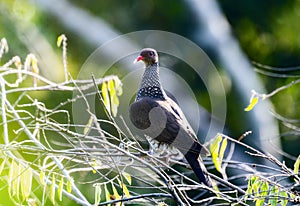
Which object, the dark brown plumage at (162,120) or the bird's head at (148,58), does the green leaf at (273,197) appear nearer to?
the dark brown plumage at (162,120)

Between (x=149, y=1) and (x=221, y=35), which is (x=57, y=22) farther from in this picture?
(x=221, y=35)

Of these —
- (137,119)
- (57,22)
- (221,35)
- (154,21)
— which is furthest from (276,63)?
(137,119)

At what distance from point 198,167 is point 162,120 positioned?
47 centimetres

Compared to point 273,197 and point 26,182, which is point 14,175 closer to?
point 26,182

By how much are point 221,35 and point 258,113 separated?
3.05 ft

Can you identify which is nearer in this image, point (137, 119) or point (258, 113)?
point (137, 119)

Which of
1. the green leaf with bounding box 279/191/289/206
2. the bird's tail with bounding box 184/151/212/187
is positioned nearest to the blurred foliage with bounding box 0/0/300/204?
the bird's tail with bounding box 184/151/212/187

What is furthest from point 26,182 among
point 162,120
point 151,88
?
point 151,88

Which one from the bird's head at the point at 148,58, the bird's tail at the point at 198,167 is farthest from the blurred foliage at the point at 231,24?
the bird's tail at the point at 198,167

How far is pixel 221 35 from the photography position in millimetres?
7137

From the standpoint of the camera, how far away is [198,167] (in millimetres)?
3385

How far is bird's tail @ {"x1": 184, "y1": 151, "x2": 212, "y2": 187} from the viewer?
3.31 metres

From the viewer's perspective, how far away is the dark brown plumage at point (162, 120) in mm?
3529

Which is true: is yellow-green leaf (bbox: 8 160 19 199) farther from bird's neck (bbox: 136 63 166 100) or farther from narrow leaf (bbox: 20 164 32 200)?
bird's neck (bbox: 136 63 166 100)
